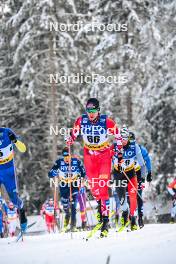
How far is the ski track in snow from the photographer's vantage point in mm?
6957

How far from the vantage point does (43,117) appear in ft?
86.6

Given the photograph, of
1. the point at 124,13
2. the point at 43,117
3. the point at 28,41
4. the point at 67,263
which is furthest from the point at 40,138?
the point at 67,263

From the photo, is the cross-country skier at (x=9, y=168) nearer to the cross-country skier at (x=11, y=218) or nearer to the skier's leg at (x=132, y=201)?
the skier's leg at (x=132, y=201)

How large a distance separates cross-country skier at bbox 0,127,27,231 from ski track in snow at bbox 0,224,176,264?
130 cm

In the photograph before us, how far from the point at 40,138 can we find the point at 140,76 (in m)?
6.09

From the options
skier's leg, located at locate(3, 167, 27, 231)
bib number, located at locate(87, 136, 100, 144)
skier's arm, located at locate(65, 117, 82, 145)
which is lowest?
skier's leg, located at locate(3, 167, 27, 231)

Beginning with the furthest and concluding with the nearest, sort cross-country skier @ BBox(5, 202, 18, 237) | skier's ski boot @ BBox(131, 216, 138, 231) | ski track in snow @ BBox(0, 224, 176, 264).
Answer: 1. cross-country skier @ BBox(5, 202, 18, 237)
2. skier's ski boot @ BBox(131, 216, 138, 231)
3. ski track in snow @ BBox(0, 224, 176, 264)

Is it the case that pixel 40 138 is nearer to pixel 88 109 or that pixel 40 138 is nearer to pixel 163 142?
pixel 163 142

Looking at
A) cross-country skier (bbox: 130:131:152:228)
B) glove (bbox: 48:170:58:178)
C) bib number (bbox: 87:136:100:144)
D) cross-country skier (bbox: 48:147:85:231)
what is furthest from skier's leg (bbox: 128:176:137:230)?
cross-country skier (bbox: 48:147:85:231)

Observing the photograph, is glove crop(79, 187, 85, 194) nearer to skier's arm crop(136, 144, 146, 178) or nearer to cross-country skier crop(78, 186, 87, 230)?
cross-country skier crop(78, 186, 87, 230)

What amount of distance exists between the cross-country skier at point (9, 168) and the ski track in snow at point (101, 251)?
1.30 metres

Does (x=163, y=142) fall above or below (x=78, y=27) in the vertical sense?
below

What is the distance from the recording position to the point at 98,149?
948 cm

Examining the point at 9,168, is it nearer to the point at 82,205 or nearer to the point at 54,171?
the point at 54,171
